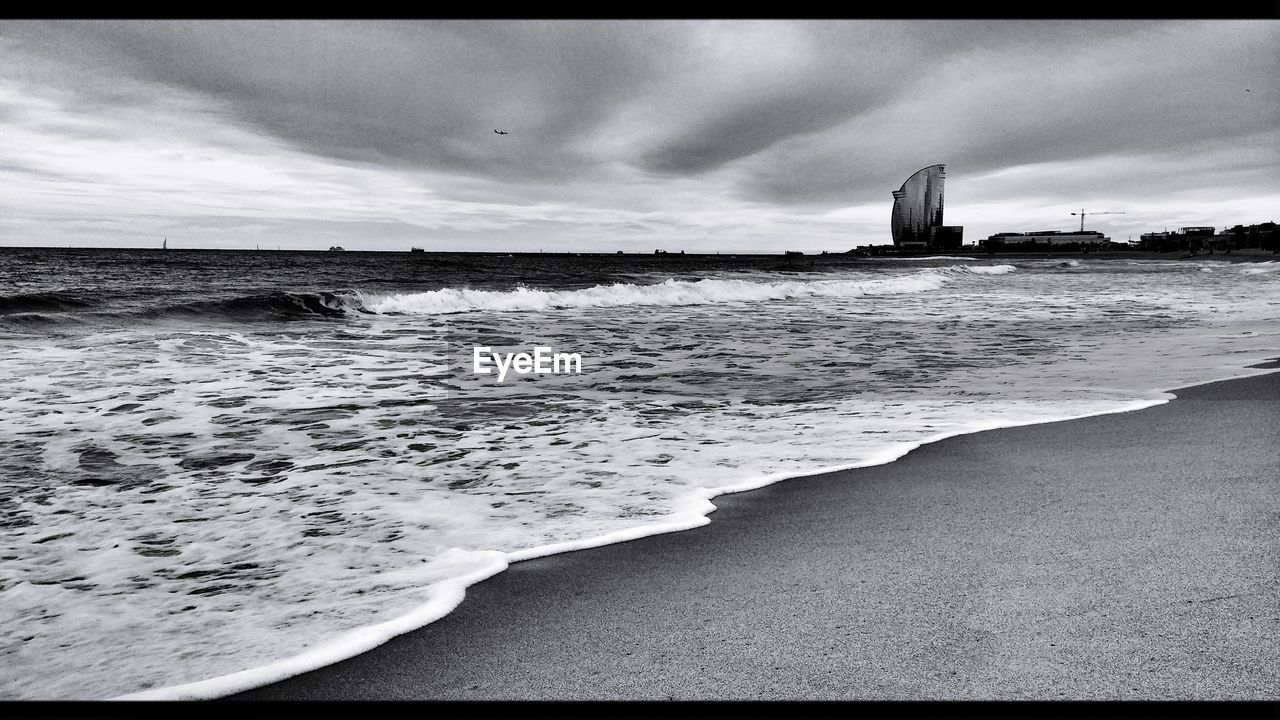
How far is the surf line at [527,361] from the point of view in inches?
274

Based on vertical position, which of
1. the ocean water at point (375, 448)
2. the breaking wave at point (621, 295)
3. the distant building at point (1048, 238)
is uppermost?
the distant building at point (1048, 238)

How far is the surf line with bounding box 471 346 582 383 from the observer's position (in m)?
6.96

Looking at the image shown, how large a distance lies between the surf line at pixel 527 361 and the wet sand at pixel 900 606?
4209mm

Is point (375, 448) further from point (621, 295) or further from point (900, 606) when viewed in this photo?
point (621, 295)

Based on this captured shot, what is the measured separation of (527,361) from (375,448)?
381 cm

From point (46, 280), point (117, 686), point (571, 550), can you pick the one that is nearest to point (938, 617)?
point (571, 550)

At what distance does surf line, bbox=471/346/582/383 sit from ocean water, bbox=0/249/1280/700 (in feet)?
0.67

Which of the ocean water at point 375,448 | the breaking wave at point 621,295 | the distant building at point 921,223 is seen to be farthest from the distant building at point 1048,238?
the ocean water at point 375,448

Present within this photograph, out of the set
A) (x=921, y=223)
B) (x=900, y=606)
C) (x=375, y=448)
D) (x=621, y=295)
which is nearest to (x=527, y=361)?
(x=375, y=448)

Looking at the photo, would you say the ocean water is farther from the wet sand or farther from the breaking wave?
the breaking wave

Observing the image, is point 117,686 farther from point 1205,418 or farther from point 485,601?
point 1205,418

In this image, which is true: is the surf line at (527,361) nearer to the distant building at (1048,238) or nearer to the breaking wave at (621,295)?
the breaking wave at (621,295)

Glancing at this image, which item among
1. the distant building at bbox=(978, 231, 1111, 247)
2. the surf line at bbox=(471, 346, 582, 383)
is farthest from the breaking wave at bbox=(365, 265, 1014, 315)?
the distant building at bbox=(978, 231, 1111, 247)
